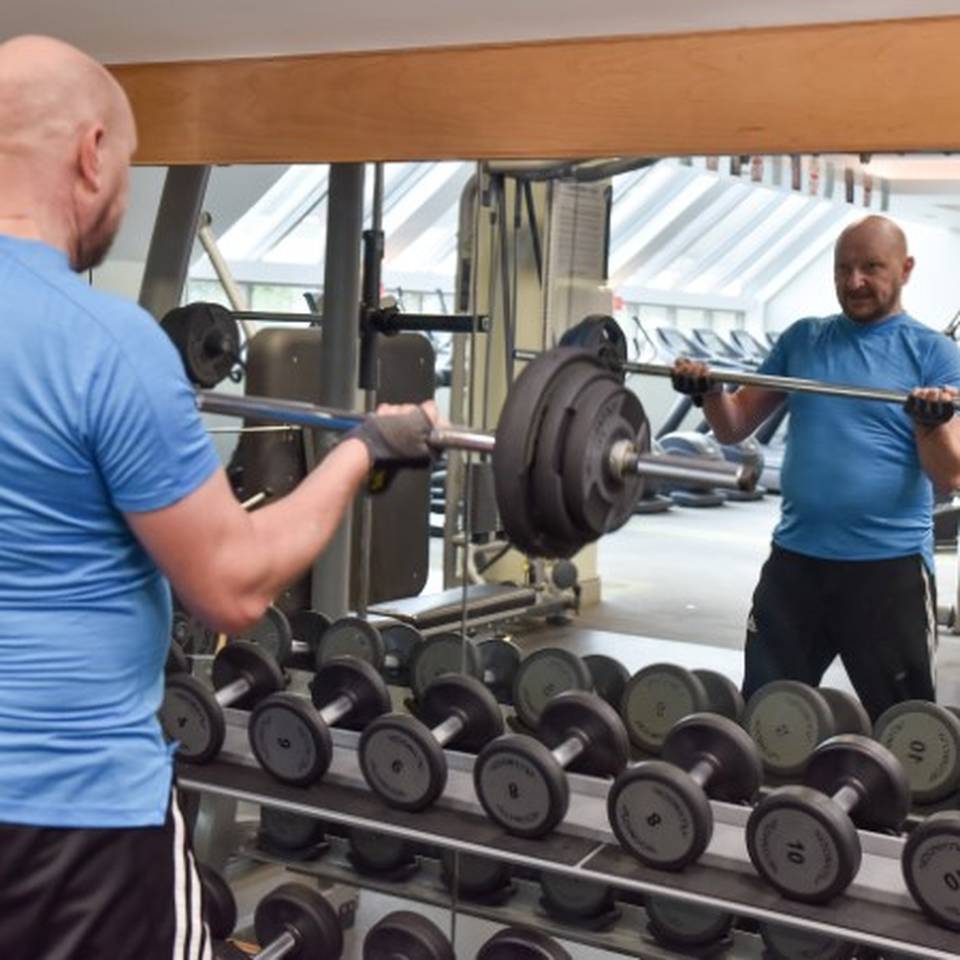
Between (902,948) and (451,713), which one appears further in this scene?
(451,713)

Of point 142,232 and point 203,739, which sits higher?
point 142,232

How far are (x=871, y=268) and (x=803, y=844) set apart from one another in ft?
3.36

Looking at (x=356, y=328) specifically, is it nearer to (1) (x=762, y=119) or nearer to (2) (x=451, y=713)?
(2) (x=451, y=713)

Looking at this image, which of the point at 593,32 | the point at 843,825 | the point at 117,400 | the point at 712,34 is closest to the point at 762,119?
the point at 712,34

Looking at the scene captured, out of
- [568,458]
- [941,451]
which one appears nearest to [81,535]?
[568,458]

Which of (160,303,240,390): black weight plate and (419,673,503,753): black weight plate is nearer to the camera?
(419,673,503,753): black weight plate

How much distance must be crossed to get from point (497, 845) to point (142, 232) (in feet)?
7.60

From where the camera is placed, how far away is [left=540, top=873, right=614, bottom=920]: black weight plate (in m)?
2.16

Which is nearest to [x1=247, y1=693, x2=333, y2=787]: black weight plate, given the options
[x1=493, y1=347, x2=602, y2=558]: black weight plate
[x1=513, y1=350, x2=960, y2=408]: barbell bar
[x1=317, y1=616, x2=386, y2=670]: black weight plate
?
[x1=317, y1=616, x2=386, y2=670]: black weight plate

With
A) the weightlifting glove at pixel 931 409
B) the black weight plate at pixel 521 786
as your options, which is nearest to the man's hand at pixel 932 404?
the weightlifting glove at pixel 931 409

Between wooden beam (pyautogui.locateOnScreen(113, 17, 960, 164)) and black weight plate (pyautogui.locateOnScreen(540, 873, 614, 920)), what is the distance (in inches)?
45.0

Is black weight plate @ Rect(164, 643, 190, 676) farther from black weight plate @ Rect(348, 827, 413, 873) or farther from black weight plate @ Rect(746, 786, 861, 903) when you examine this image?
black weight plate @ Rect(746, 786, 861, 903)

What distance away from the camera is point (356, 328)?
9.63 ft

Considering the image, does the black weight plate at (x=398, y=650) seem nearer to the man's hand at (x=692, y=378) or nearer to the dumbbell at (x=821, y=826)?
the man's hand at (x=692, y=378)
